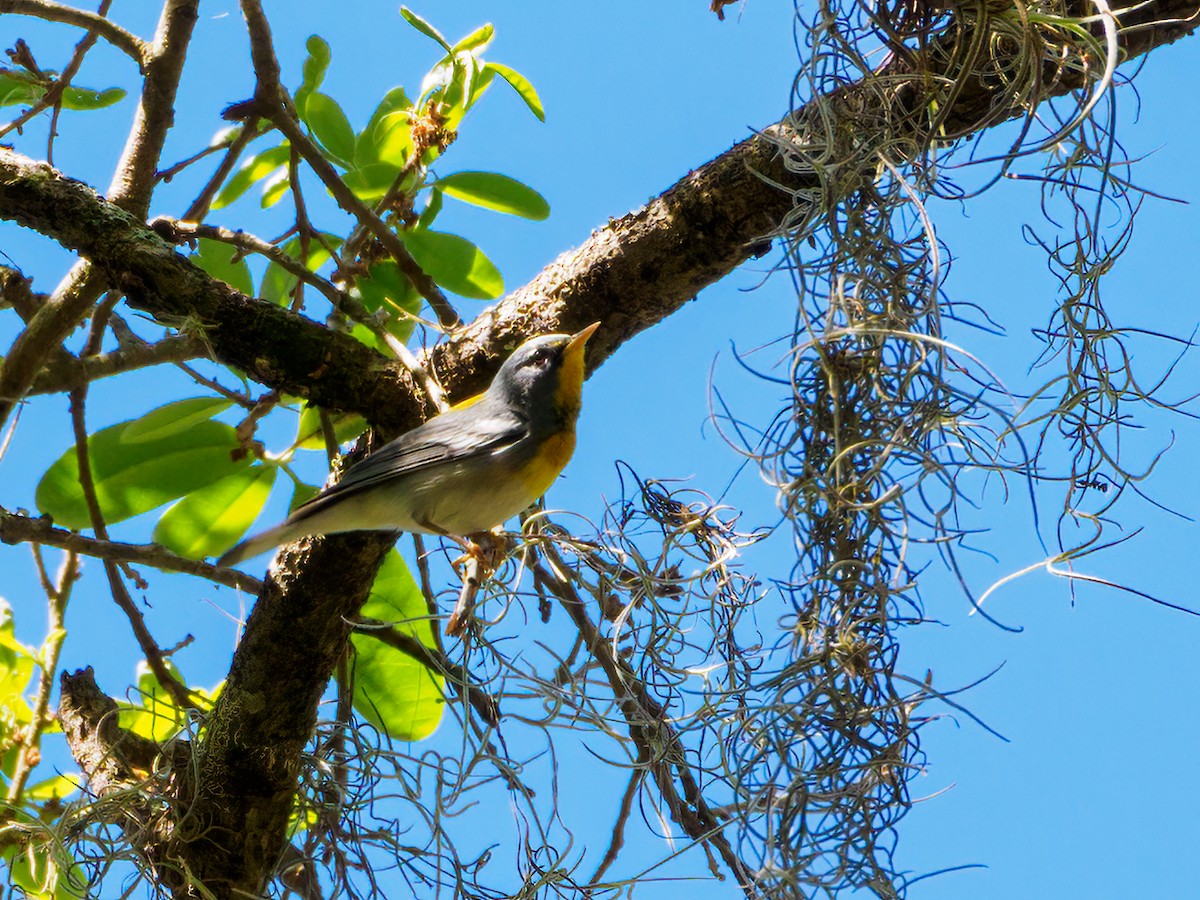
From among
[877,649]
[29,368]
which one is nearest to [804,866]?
[877,649]

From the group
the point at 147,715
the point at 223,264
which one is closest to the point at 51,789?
the point at 147,715

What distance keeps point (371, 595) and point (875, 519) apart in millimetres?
1305

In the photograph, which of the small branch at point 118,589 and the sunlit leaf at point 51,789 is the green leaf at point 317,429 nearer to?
the small branch at point 118,589

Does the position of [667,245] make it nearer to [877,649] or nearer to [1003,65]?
[1003,65]

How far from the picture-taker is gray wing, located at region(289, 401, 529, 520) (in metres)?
2.01

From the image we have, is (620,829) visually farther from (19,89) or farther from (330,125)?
(19,89)

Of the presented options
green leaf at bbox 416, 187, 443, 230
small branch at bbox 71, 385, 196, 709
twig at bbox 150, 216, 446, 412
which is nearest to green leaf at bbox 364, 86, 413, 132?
green leaf at bbox 416, 187, 443, 230

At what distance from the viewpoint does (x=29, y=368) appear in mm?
2342

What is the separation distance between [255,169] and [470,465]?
103cm

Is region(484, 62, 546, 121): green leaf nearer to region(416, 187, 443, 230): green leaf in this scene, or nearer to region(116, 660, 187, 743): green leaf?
region(416, 187, 443, 230): green leaf

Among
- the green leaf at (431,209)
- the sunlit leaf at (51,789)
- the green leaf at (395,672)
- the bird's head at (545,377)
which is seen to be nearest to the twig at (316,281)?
the bird's head at (545,377)

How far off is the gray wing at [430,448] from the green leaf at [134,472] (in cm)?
35

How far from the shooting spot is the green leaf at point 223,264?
2.47m

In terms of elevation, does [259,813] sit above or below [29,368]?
below
